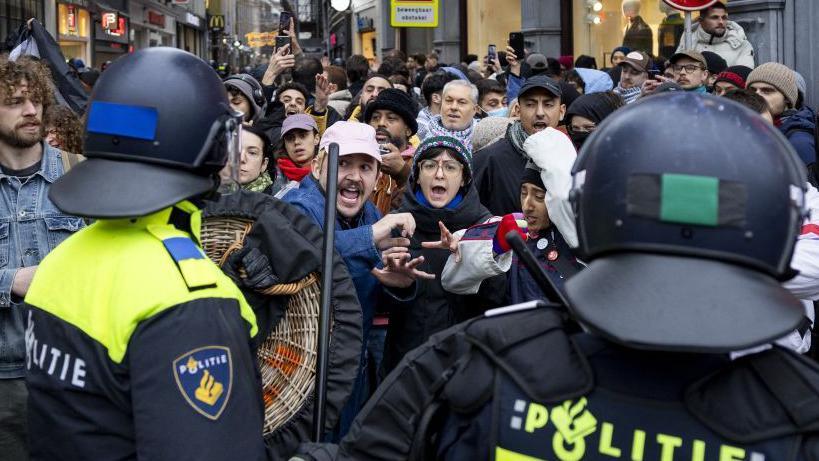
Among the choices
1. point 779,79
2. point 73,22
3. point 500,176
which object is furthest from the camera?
point 73,22

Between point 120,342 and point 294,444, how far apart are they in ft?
3.39

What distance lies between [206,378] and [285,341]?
1056 mm

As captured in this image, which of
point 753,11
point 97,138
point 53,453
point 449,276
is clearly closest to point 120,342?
point 53,453

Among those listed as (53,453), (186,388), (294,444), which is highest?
(186,388)

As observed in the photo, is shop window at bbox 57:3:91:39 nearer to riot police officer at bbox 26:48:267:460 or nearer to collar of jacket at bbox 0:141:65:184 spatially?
collar of jacket at bbox 0:141:65:184

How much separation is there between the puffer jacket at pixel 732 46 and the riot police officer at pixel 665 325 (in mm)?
7719

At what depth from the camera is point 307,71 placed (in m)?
9.82

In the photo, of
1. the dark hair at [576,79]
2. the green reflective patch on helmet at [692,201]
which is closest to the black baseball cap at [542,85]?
the dark hair at [576,79]

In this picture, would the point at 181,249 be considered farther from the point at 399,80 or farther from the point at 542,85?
the point at 399,80

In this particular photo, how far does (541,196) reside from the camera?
4.17 metres

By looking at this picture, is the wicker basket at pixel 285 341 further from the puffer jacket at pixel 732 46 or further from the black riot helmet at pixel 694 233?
the puffer jacket at pixel 732 46

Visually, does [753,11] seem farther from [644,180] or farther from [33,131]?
[644,180]

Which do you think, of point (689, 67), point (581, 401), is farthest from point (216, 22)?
point (581, 401)

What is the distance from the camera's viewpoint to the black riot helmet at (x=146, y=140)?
7.09 feet
